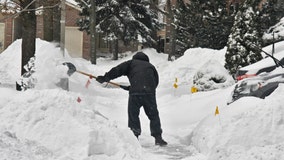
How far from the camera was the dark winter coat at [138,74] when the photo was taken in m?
7.95

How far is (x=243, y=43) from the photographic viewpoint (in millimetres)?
15703

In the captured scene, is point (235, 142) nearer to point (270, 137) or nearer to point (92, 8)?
point (270, 137)

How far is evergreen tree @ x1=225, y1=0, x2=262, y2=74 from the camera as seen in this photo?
15.4 metres

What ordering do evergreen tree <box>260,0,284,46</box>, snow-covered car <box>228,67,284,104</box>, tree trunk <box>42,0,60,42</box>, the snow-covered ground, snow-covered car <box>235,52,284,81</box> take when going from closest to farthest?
the snow-covered ground, snow-covered car <box>228,67,284,104</box>, snow-covered car <box>235,52,284,81</box>, tree trunk <box>42,0,60,42</box>, evergreen tree <box>260,0,284,46</box>

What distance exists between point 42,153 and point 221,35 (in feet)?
67.6

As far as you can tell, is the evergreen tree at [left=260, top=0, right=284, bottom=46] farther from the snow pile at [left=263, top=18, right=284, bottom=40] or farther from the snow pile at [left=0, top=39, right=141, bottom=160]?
the snow pile at [left=0, top=39, right=141, bottom=160]

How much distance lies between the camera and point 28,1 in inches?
526

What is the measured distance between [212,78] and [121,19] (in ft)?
58.9

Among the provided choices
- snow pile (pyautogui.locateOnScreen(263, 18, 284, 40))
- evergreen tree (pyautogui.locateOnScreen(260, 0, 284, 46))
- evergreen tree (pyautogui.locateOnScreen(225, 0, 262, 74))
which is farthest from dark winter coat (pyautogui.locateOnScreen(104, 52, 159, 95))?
evergreen tree (pyautogui.locateOnScreen(260, 0, 284, 46))

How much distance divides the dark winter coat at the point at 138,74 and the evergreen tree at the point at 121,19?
23.1m

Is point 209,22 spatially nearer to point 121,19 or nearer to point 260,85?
point 121,19

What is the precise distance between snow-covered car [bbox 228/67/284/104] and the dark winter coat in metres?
1.70

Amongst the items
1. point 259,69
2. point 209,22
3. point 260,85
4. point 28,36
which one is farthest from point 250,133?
point 209,22

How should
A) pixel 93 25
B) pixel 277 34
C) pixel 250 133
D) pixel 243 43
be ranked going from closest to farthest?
pixel 250 133
pixel 243 43
pixel 277 34
pixel 93 25
